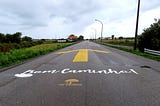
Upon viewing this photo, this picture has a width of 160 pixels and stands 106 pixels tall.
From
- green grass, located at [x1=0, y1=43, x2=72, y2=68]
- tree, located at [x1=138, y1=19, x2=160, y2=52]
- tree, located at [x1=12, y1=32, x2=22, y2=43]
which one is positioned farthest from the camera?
tree, located at [x1=12, y1=32, x2=22, y2=43]

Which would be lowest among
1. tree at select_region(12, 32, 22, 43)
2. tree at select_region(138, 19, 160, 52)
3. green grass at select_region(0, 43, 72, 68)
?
tree at select_region(12, 32, 22, 43)

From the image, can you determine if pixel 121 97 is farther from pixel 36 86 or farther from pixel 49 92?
pixel 36 86

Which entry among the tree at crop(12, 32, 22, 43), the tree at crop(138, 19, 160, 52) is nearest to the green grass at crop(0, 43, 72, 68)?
the tree at crop(138, 19, 160, 52)

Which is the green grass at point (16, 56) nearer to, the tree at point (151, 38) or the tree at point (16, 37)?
the tree at point (151, 38)

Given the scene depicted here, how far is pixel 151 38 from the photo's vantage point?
30.8 meters

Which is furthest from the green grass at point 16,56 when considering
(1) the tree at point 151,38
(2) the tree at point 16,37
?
(2) the tree at point 16,37

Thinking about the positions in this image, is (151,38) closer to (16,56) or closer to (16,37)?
(16,56)

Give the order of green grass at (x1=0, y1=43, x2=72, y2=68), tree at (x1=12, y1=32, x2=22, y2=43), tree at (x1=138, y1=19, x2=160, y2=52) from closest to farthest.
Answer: green grass at (x1=0, y1=43, x2=72, y2=68) < tree at (x1=138, y1=19, x2=160, y2=52) < tree at (x1=12, y1=32, x2=22, y2=43)

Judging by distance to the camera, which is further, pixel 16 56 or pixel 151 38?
pixel 151 38

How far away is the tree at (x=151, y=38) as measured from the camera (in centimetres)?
Result: 2952

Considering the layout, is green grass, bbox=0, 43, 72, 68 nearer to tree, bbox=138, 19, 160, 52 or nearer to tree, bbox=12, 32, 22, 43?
tree, bbox=138, 19, 160, 52

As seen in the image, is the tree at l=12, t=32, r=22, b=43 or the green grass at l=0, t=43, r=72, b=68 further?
the tree at l=12, t=32, r=22, b=43

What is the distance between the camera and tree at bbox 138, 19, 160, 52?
29.5m

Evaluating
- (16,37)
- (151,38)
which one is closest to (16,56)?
(151,38)
